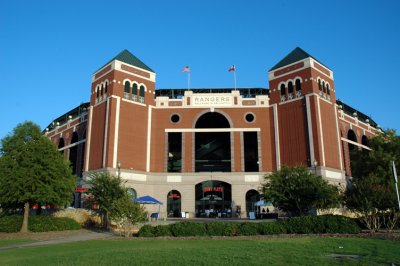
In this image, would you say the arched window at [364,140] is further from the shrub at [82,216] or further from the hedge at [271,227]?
the shrub at [82,216]

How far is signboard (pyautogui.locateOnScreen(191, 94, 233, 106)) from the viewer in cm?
5575

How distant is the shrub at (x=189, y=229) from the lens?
23.1 meters

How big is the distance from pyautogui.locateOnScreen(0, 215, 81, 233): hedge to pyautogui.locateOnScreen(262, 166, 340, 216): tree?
58.2 ft

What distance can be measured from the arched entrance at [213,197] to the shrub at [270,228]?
29.5 meters

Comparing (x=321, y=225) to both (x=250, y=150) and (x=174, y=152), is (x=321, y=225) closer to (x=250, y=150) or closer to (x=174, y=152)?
(x=250, y=150)

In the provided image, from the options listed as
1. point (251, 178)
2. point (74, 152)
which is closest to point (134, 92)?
point (74, 152)

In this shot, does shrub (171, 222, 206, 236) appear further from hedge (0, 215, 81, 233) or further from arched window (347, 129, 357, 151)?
arched window (347, 129, 357, 151)

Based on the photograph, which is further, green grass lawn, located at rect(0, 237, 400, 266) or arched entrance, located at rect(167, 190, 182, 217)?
arched entrance, located at rect(167, 190, 182, 217)

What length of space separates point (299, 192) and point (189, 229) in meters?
11.3

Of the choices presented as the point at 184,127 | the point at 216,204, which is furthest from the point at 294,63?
the point at 216,204

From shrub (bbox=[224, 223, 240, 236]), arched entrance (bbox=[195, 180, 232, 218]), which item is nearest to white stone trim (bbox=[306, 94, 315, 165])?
arched entrance (bbox=[195, 180, 232, 218])

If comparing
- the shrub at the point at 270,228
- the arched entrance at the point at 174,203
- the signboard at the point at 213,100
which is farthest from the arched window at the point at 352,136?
the shrub at the point at 270,228

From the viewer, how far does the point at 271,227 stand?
2308 cm

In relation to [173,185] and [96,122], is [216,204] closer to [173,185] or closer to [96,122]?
[173,185]
